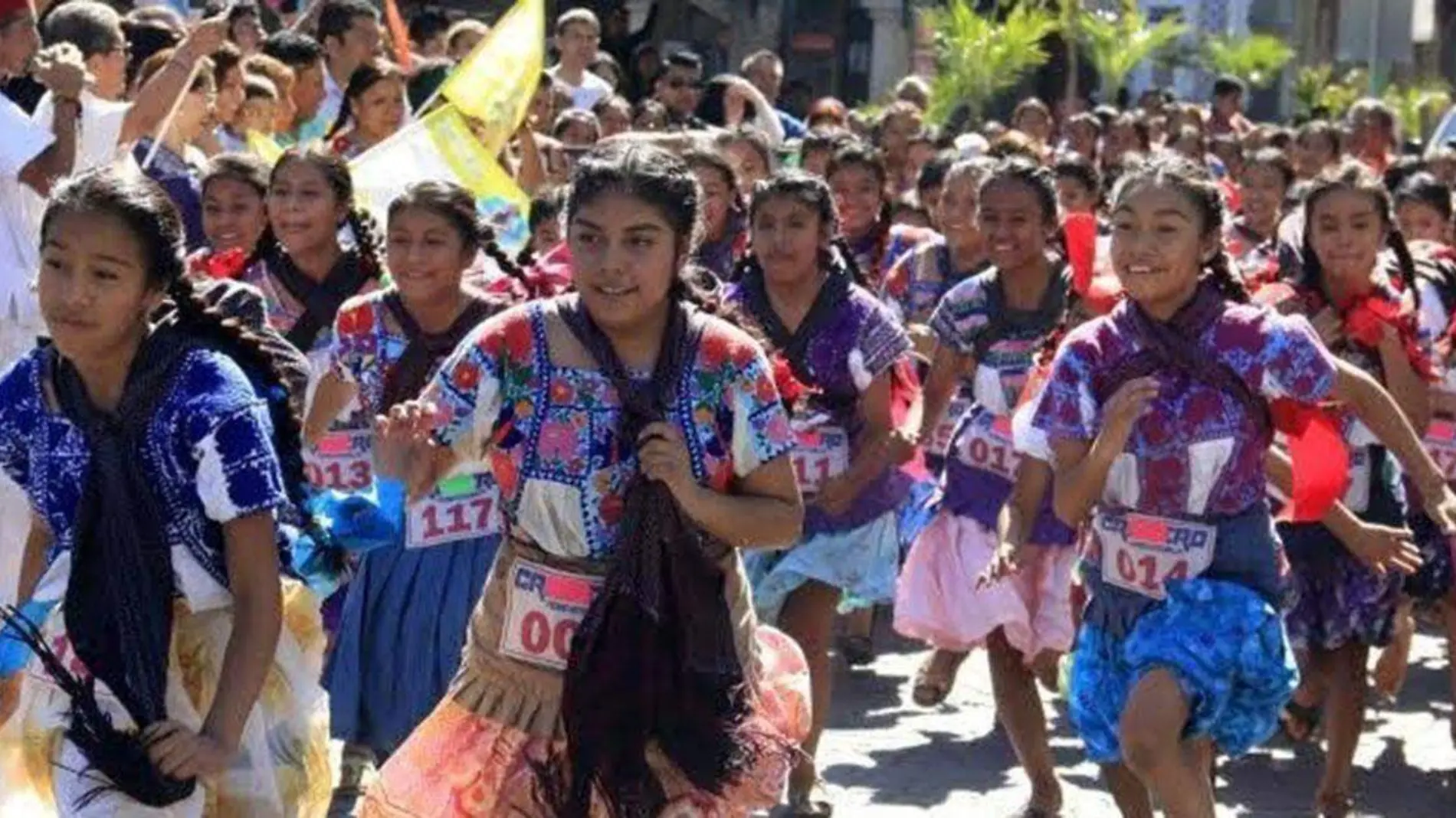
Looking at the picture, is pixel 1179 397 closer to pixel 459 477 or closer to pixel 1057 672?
pixel 459 477

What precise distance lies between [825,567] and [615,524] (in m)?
3.45

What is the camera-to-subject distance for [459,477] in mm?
7473

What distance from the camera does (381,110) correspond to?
11.6 meters

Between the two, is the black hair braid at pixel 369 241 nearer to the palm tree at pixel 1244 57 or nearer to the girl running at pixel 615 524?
the girl running at pixel 615 524

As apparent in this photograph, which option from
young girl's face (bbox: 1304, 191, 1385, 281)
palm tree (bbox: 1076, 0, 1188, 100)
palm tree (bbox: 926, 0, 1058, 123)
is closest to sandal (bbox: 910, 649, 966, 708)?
young girl's face (bbox: 1304, 191, 1385, 281)

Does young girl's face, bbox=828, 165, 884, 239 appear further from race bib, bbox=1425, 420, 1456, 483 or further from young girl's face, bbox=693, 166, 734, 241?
race bib, bbox=1425, 420, 1456, 483

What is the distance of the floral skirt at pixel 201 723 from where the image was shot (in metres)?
5.03

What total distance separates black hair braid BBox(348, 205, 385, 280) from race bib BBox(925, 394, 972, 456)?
8.17 feet

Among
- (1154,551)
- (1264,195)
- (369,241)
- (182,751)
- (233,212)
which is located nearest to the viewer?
(182,751)

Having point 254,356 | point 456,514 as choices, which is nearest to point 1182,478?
point 456,514

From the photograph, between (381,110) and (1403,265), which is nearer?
(1403,265)

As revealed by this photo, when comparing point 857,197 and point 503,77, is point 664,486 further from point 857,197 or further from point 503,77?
point 857,197

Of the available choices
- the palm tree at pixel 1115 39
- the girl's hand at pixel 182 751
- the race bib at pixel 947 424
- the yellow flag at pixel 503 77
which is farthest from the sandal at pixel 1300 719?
the palm tree at pixel 1115 39

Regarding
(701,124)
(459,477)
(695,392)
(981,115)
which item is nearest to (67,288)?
(695,392)
